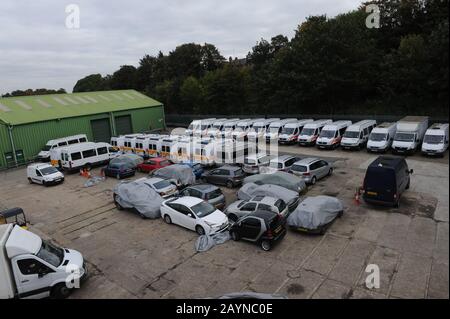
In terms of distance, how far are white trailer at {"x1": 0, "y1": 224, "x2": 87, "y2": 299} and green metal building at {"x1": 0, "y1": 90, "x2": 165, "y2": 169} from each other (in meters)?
23.2

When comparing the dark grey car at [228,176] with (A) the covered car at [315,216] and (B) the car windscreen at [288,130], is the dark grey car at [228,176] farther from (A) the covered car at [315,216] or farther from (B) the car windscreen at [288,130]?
(B) the car windscreen at [288,130]

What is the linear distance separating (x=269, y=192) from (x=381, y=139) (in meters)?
14.8

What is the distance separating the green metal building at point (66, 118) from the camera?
99.7 feet

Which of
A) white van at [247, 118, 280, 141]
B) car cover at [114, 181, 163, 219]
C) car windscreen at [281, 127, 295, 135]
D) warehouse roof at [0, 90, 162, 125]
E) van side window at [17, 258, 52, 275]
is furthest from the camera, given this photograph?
white van at [247, 118, 280, 141]

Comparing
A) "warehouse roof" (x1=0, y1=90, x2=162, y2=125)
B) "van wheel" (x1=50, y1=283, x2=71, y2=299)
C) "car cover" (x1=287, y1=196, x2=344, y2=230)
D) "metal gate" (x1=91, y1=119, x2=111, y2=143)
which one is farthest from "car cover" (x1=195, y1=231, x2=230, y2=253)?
"metal gate" (x1=91, y1=119, x2=111, y2=143)

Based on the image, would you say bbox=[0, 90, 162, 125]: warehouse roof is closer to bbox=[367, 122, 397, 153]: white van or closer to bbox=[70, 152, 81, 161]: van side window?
bbox=[70, 152, 81, 161]: van side window

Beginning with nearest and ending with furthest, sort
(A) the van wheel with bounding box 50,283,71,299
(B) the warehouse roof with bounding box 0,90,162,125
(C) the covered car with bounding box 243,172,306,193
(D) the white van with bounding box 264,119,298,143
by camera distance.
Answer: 1. (A) the van wheel with bounding box 50,283,71,299
2. (C) the covered car with bounding box 243,172,306,193
3. (B) the warehouse roof with bounding box 0,90,162,125
4. (D) the white van with bounding box 264,119,298,143

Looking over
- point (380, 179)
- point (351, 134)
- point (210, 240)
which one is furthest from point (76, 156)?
point (351, 134)

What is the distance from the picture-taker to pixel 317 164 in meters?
20.4

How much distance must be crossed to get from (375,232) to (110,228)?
38.6ft

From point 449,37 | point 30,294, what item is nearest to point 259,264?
point 30,294

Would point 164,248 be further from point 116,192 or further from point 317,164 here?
point 317,164

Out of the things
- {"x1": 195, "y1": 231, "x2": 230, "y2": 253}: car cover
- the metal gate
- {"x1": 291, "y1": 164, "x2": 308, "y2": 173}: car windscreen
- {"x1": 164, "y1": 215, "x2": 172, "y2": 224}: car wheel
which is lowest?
{"x1": 195, "y1": 231, "x2": 230, "y2": 253}: car cover

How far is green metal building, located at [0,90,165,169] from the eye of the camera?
Answer: 30.4 meters
